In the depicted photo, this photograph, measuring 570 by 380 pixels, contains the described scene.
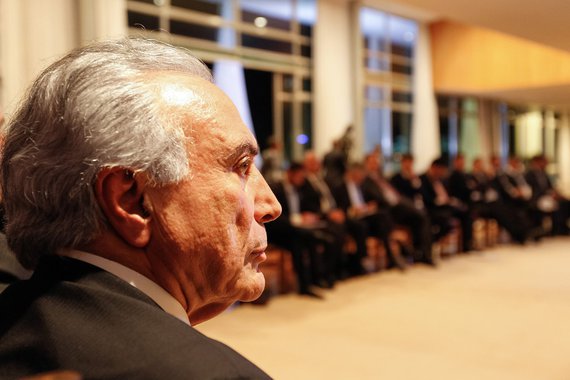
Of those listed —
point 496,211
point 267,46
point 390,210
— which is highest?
point 267,46

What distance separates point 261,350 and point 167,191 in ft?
11.3

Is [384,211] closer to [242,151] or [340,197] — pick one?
[340,197]

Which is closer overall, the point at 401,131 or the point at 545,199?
the point at 545,199

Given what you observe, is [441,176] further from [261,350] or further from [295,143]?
[261,350]

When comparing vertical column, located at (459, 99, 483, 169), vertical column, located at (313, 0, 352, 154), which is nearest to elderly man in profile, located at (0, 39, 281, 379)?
vertical column, located at (313, 0, 352, 154)

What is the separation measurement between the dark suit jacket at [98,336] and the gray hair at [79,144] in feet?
0.19

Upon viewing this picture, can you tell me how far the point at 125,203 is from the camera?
2.23 feet

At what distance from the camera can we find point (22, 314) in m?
0.66

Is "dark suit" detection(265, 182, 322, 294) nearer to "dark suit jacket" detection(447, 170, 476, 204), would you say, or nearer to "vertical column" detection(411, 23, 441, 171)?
"dark suit jacket" detection(447, 170, 476, 204)

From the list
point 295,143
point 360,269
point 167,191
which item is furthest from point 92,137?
point 295,143

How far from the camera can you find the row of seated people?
6008mm

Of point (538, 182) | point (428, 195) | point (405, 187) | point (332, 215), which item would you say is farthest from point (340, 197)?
point (538, 182)

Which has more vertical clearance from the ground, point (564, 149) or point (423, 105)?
point (423, 105)

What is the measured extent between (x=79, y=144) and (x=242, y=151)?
20 cm
